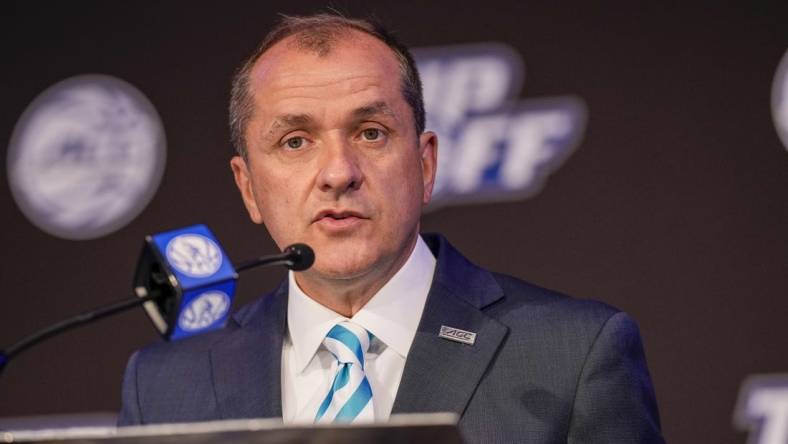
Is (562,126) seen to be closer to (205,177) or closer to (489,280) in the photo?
(489,280)

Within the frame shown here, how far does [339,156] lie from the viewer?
2.50 metres

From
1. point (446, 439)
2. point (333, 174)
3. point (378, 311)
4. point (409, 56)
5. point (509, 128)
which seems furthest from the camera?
point (509, 128)

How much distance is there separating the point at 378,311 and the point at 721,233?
1.27 m

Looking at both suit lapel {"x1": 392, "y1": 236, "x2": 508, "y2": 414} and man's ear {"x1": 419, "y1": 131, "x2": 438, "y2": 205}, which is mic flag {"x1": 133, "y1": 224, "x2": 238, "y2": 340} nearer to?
suit lapel {"x1": 392, "y1": 236, "x2": 508, "y2": 414}

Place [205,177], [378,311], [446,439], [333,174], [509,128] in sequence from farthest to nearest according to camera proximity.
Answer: [205,177] → [509,128] → [378,311] → [333,174] → [446,439]

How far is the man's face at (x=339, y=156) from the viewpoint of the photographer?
2504mm

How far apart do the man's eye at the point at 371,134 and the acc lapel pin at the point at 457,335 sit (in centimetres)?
46

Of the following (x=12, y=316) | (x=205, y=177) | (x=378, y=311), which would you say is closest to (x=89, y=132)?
(x=205, y=177)

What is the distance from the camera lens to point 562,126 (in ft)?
11.6

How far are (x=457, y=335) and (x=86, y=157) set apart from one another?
1.90 meters

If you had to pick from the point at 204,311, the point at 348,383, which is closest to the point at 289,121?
the point at 348,383

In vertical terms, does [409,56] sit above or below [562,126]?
above

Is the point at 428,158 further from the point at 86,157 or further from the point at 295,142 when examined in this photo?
the point at 86,157

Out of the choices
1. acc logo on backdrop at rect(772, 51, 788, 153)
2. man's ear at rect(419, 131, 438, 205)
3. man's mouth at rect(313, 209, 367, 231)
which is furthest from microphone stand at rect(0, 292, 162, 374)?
acc logo on backdrop at rect(772, 51, 788, 153)
